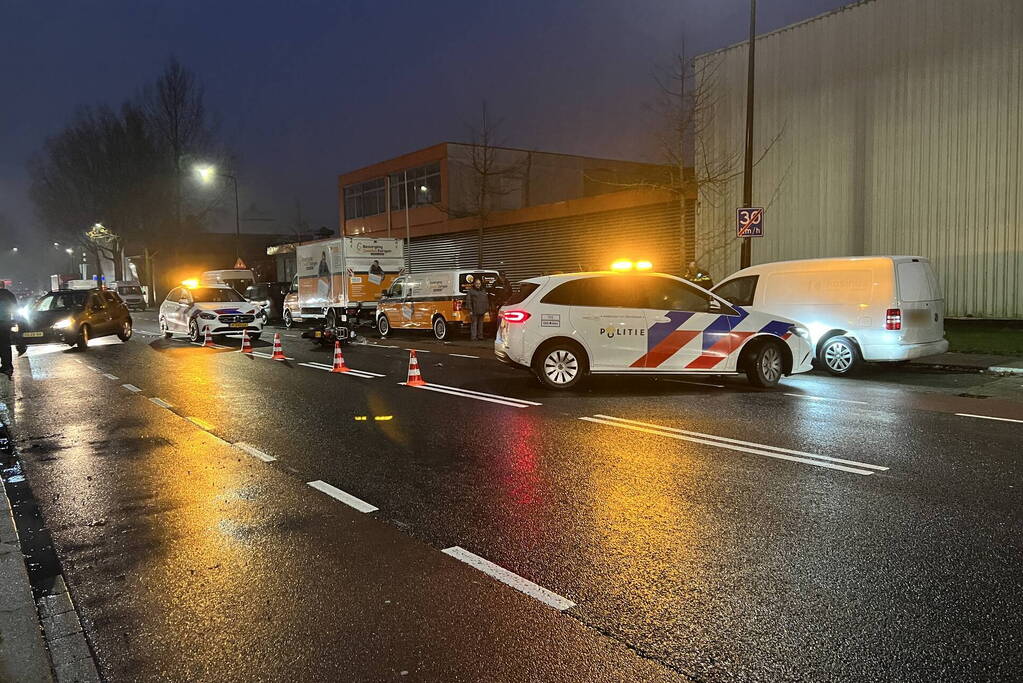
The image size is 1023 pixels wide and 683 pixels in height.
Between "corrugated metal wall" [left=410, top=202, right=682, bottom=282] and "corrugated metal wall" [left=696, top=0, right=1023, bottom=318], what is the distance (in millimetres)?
3109

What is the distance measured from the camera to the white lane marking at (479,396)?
10.1 m

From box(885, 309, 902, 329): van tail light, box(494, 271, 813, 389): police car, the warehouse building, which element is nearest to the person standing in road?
box(494, 271, 813, 389): police car

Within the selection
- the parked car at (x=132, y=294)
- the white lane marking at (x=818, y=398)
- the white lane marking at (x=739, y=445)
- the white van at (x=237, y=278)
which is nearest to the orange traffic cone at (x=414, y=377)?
the white lane marking at (x=739, y=445)

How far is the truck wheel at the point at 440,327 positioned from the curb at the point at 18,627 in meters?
16.6

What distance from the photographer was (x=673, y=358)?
10930 millimetres

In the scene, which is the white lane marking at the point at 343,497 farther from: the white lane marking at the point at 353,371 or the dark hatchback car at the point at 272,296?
the dark hatchback car at the point at 272,296

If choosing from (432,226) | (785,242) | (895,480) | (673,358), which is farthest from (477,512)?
(432,226)

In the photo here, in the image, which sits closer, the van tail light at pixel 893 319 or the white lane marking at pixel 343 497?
the white lane marking at pixel 343 497

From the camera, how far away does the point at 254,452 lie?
291 inches

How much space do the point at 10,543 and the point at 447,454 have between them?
352cm

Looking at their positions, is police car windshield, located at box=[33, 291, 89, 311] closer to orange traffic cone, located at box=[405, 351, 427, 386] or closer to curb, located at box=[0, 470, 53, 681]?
orange traffic cone, located at box=[405, 351, 427, 386]

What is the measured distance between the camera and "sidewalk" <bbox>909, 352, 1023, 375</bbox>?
496 inches

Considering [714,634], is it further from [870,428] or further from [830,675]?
[870,428]

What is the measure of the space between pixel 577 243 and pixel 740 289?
→ 15.0 m
